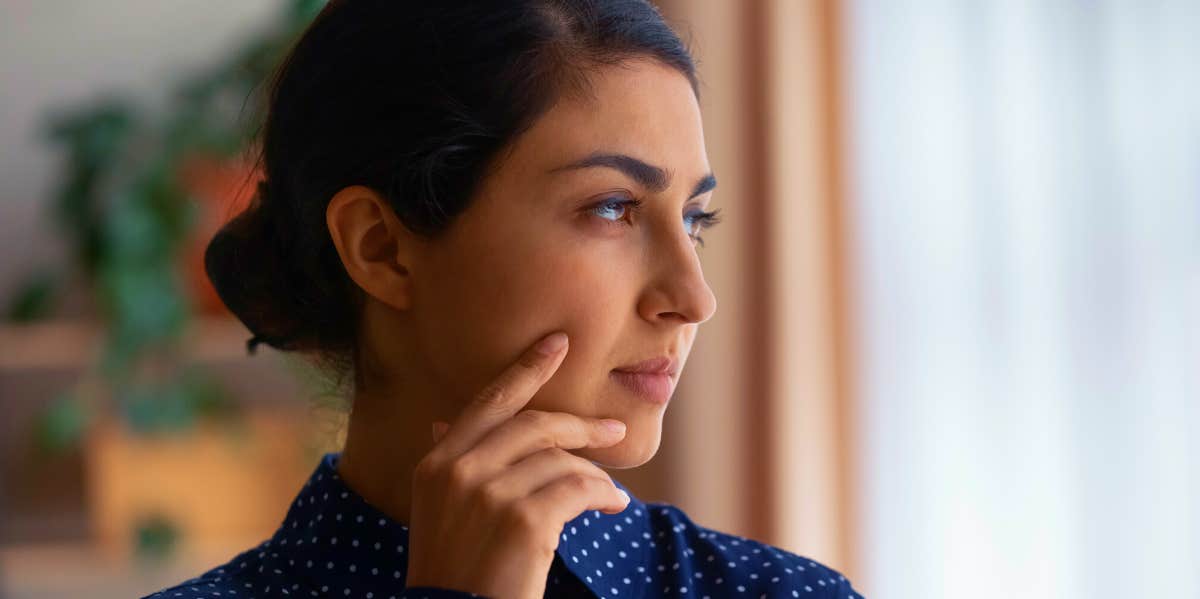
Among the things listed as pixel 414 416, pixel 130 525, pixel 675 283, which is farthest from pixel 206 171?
pixel 675 283

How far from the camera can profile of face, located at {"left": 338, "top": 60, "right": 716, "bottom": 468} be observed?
3.48 ft

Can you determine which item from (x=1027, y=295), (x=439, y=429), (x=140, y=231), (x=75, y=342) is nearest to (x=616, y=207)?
(x=439, y=429)

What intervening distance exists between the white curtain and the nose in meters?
0.95

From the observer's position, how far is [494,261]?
1.07m

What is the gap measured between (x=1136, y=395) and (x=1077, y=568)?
0.28 meters

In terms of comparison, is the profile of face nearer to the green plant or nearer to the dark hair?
the dark hair

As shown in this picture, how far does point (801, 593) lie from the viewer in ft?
4.01

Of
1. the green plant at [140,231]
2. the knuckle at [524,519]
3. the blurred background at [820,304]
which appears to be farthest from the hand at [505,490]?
the green plant at [140,231]

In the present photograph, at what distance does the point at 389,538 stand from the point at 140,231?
1.73 metres

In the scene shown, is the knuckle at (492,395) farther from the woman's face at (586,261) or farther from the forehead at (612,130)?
the forehead at (612,130)

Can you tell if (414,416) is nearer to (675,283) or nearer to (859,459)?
(675,283)

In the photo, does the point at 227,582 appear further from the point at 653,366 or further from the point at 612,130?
the point at 612,130

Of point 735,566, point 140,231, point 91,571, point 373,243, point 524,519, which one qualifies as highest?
point 140,231


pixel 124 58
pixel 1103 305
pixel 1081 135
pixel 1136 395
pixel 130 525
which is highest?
pixel 124 58
